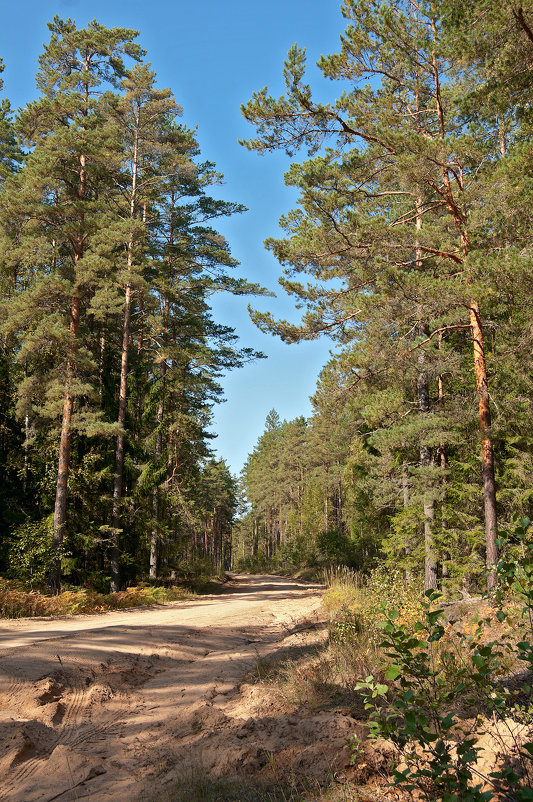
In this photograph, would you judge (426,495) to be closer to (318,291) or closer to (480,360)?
(480,360)

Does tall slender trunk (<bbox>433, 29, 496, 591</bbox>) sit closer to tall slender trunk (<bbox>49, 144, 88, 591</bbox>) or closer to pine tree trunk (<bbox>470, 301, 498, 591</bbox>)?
pine tree trunk (<bbox>470, 301, 498, 591</bbox>)

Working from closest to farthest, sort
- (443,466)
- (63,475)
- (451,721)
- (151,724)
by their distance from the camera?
(451,721) < (151,724) < (443,466) < (63,475)

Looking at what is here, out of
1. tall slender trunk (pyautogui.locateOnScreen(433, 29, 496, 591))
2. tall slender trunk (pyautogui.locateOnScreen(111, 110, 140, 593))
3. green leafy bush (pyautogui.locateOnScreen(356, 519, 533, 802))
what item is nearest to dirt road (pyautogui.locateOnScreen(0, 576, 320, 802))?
green leafy bush (pyautogui.locateOnScreen(356, 519, 533, 802))

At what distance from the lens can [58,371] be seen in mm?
16281

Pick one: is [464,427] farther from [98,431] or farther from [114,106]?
[114,106]

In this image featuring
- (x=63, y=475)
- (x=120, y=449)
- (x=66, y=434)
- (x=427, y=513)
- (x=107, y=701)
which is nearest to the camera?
(x=107, y=701)

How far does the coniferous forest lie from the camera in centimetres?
968

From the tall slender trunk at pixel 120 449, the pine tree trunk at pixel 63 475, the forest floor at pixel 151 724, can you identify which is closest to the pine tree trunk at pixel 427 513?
the forest floor at pixel 151 724

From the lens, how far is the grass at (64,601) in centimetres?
1204

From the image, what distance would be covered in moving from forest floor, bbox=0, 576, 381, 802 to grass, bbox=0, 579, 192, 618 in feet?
12.0

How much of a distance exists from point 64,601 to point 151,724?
9.08 meters

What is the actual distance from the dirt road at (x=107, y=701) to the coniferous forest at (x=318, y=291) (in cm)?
418

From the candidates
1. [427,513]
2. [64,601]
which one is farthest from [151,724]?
[427,513]

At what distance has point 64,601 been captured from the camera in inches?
516
